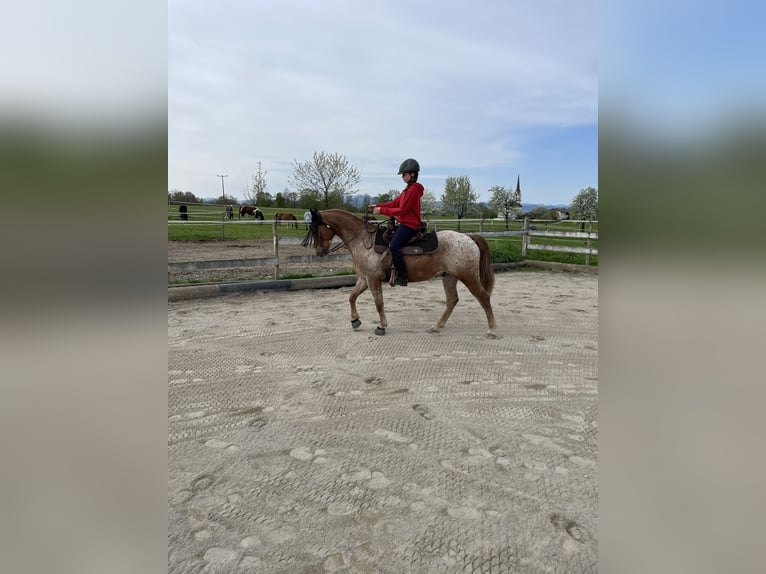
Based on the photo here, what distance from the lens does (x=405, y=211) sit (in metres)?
4.64

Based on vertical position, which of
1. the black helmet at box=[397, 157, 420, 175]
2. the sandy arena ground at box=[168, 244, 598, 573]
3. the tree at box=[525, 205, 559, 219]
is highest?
the tree at box=[525, 205, 559, 219]

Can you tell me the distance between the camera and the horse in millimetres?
4781

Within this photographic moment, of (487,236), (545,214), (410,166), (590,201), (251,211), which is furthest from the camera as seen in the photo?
(545,214)

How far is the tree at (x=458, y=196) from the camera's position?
1834 inches

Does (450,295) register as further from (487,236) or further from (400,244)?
(487,236)

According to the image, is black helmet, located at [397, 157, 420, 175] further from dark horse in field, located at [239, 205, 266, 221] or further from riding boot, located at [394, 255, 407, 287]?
dark horse in field, located at [239, 205, 266, 221]

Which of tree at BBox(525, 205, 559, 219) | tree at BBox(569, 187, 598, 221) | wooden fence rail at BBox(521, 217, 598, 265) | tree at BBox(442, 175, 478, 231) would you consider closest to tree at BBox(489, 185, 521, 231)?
tree at BBox(442, 175, 478, 231)

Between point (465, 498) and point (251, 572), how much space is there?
988 mm

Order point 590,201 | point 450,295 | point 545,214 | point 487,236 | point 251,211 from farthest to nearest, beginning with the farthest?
1. point 545,214
2. point 251,211
3. point 487,236
4. point 450,295
5. point 590,201

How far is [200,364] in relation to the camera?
12.5ft

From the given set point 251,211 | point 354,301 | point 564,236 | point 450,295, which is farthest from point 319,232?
point 251,211

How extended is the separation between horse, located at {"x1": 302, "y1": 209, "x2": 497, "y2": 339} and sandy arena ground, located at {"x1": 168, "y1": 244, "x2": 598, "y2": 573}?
52 cm

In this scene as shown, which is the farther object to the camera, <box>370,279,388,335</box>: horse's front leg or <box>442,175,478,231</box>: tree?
<box>442,175,478,231</box>: tree

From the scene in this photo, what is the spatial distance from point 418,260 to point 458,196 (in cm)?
4447
